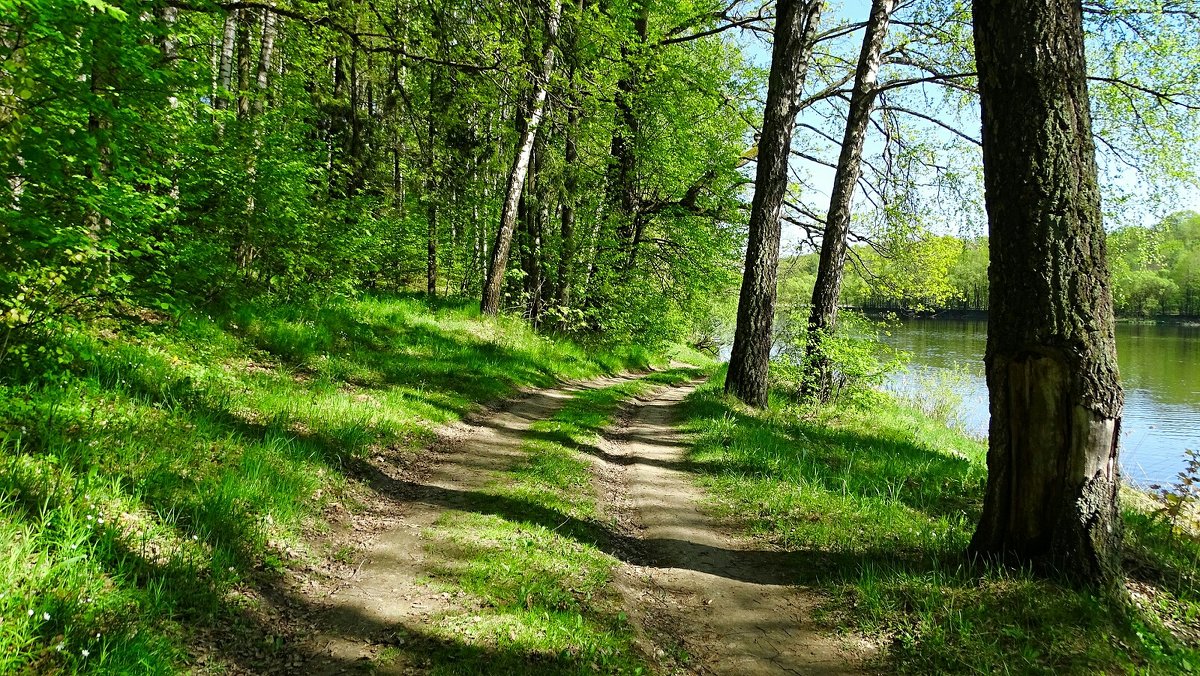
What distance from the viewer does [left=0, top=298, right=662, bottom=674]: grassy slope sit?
2367mm

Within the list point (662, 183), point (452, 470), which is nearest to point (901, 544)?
point (452, 470)

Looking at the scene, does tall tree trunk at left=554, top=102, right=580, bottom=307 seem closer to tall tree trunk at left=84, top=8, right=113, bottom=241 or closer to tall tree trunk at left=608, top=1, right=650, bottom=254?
tall tree trunk at left=608, top=1, right=650, bottom=254

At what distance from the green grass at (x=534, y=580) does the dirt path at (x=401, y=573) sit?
141mm

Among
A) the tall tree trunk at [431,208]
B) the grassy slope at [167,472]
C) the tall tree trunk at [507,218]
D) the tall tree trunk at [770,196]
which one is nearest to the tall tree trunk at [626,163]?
the tall tree trunk at [507,218]

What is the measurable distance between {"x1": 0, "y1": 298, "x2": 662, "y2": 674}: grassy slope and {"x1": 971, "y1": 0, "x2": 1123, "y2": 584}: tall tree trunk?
4.67 m

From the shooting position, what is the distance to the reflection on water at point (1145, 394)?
11.9 m

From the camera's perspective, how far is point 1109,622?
2959 millimetres

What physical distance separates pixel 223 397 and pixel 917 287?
13928 millimetres

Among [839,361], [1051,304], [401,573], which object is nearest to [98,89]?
[401,573]

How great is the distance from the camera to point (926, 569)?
3.70 metres

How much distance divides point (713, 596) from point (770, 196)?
715 centimetres

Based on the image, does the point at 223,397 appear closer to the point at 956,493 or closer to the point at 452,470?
the point at 452,470

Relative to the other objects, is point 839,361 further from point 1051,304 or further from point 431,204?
point 431,204

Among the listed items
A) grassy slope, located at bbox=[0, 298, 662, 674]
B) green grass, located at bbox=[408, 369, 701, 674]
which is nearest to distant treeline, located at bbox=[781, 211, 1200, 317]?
green grass, located at bbox=[408, 369, 701, 674]
